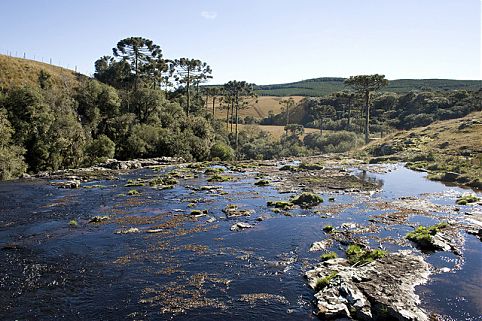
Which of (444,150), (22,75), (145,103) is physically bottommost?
(444,150)

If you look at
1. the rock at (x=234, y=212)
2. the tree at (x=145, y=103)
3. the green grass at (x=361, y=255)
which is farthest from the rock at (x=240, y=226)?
the tree at (x=145, y=103)

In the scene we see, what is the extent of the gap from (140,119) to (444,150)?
5852 centimetres

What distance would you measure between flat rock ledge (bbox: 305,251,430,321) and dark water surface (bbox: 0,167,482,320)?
641mm

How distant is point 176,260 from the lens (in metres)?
19.8

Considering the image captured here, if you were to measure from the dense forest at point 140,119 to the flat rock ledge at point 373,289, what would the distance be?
40.5 meters

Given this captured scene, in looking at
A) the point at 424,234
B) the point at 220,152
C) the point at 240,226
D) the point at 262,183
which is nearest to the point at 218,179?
the point at 262,183

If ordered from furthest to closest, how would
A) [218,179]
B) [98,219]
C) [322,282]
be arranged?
[218,179] < [98,219] < [322,282]

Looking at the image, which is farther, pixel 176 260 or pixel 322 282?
pixel 176 260

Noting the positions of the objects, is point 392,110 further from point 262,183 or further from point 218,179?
point 218,179

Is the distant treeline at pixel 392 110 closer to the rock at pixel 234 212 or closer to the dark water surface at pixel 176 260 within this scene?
the dark water surface at pixel 176 260

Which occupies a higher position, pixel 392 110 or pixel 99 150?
pixel 392 110

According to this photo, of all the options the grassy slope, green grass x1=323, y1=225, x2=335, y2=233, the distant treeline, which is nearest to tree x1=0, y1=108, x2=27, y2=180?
green grass x1=323, y1=225, x2=335, y2=233

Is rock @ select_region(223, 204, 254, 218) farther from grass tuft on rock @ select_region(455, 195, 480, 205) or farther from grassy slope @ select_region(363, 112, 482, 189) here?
grassy slope @ select_region(363, 112, 482, 189)

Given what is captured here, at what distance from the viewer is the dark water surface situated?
1481 centimetres
